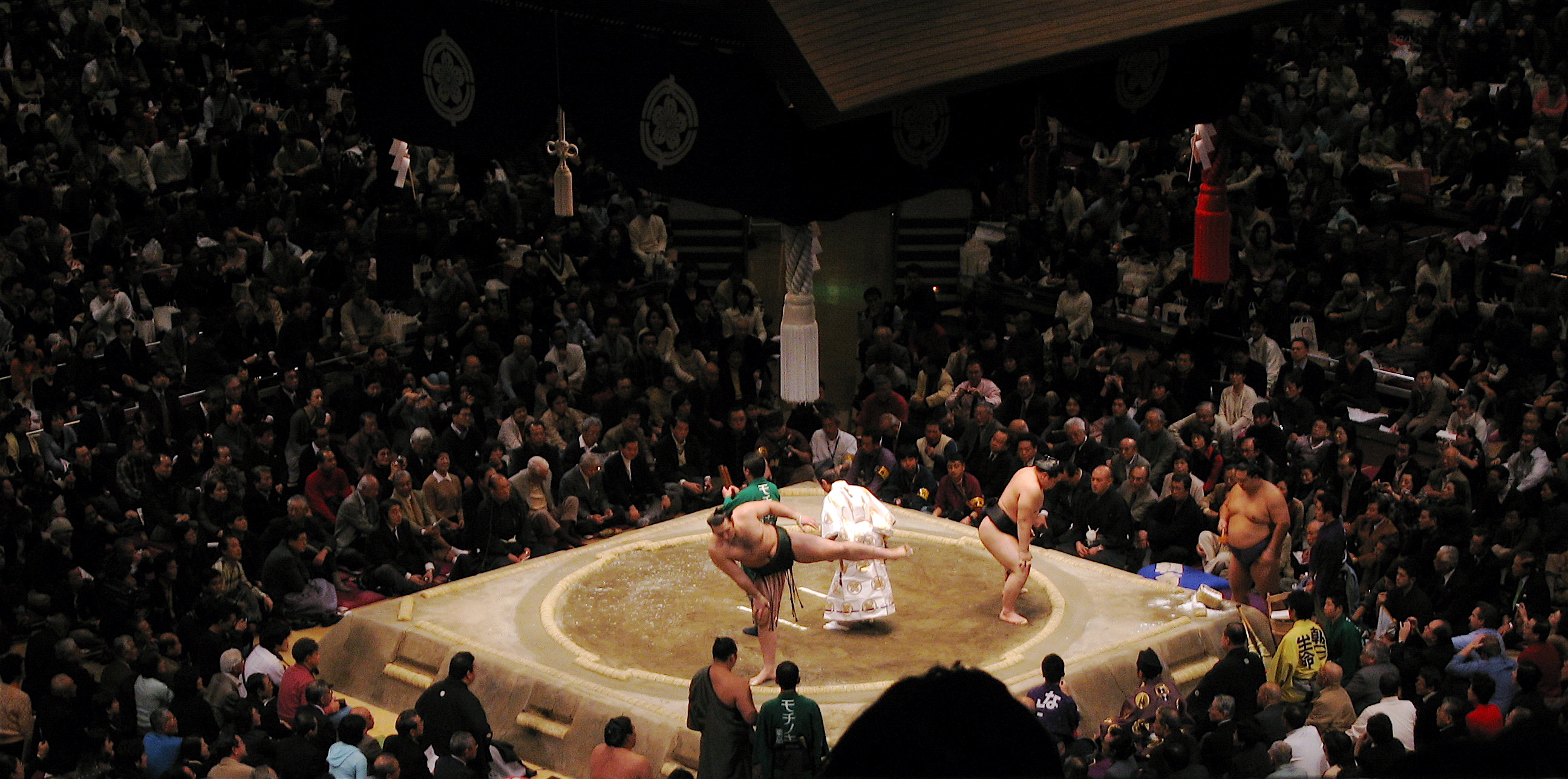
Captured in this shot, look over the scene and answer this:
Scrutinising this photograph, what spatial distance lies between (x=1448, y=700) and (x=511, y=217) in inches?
269

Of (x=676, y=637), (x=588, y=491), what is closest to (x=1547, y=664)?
(x=676, y=637)

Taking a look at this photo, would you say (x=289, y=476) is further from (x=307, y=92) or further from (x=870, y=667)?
(x=307, y=92)

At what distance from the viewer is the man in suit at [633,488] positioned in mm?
8219

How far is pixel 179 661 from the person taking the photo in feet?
20.0

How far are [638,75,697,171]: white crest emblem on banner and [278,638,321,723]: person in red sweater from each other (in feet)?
7.47

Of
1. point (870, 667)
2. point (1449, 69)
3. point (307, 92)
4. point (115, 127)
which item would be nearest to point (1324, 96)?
point (1449, 69)

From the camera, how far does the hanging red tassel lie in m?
5.72

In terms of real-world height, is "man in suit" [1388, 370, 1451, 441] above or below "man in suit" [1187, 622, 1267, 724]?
above

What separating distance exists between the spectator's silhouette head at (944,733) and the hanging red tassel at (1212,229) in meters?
5.02

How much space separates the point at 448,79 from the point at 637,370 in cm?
357

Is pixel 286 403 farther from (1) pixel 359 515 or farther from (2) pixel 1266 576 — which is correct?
(2) pixel 1266 576

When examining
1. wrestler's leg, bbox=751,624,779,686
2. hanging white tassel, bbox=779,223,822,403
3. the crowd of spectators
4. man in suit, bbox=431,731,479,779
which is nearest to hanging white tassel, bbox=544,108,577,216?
hanging white tassel, bbox=779,223,822,403

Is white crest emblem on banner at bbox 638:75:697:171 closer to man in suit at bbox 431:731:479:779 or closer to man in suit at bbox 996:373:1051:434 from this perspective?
man in suit at bbox 431:731:479:779

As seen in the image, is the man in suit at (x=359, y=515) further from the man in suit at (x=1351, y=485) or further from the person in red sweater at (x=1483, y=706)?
the person in red sweater at (x=1483, y=706)
